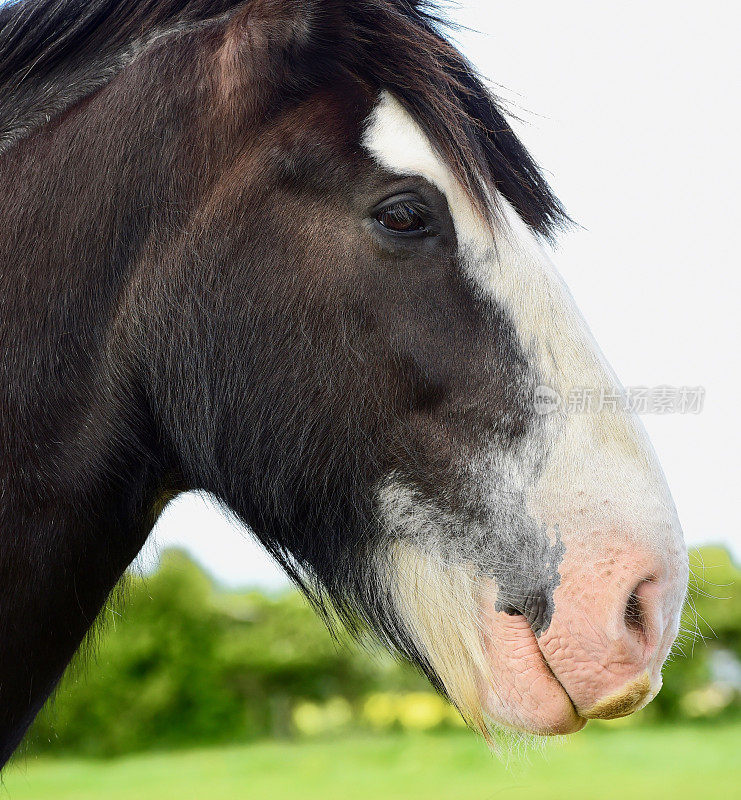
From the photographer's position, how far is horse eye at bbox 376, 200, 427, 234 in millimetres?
1524

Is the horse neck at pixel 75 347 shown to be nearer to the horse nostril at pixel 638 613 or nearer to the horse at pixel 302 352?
the horse at pixel 302 352

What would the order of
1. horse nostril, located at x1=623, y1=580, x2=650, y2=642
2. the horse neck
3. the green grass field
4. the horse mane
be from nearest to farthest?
horse nostril, located at x1=623, y1=580, x2=650, y2=642 → the horse neck → the horse mane → the green grass field

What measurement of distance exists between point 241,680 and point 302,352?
31.6ft

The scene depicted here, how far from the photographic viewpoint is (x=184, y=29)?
1655mm

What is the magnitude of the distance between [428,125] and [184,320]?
25.7 inches

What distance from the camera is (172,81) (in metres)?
1.59

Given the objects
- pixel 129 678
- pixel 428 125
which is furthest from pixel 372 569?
pixel 129 678

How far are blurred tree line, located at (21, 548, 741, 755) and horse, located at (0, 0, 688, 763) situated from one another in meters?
7.64

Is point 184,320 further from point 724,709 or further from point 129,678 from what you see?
point 724,709

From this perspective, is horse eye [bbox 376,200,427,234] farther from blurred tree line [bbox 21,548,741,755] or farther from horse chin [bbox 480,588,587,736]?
blurred tree line [bbox 21,548,741,755]

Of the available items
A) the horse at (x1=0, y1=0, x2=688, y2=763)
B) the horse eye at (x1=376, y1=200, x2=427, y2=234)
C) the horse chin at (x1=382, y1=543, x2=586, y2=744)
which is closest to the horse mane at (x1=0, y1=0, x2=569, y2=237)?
the horse at (x1=0, y1=0, x2=688, y2=763)

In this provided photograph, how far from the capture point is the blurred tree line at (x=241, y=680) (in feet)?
30.9

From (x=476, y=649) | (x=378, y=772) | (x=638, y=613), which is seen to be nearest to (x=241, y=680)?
(x=378, y=772)

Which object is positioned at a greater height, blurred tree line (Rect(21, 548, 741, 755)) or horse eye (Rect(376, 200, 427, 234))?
horse eye (Rect(376, 200, 427, 234))
